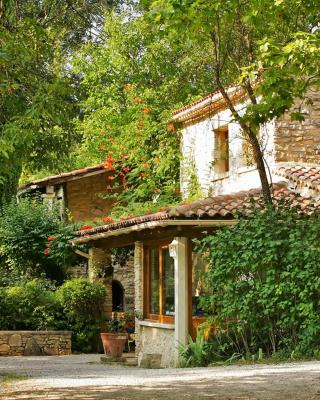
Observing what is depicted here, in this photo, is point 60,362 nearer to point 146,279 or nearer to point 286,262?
point 146,279

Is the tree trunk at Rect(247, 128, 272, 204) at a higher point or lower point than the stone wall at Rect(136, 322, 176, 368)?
higher

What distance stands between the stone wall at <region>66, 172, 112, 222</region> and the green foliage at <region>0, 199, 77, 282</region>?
5.17 feet

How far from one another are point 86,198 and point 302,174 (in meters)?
11.5

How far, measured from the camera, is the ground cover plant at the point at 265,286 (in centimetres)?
1456

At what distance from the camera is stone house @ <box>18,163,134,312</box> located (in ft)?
90.3

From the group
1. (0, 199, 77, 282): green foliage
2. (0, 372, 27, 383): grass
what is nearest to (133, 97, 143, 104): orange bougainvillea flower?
(0, 199, 77, 282): green foliage

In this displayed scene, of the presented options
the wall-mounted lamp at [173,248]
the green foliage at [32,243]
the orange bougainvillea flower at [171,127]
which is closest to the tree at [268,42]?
the wall-mounted lamp at [173,248]

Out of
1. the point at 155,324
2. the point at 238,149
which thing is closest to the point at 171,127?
the point at 238,149

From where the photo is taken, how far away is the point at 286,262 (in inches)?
587

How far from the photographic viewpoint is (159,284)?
63.6 ft

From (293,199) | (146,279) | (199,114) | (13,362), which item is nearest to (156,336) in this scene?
(146,279)

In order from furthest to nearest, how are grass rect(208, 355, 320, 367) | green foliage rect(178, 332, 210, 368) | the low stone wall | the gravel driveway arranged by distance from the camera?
the low stone wall < green foliage rect(178, 332, 210, 368) < grass rect(208, 355, 320, 367) < the gravel driveway

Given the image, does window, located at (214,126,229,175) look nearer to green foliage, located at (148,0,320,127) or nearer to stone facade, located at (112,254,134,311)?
green foliage, located at (148,0,320,127)

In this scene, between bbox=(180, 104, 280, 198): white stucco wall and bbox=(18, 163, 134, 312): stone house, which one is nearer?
bbox=(180, 104, 280, 198): white stucco wall
